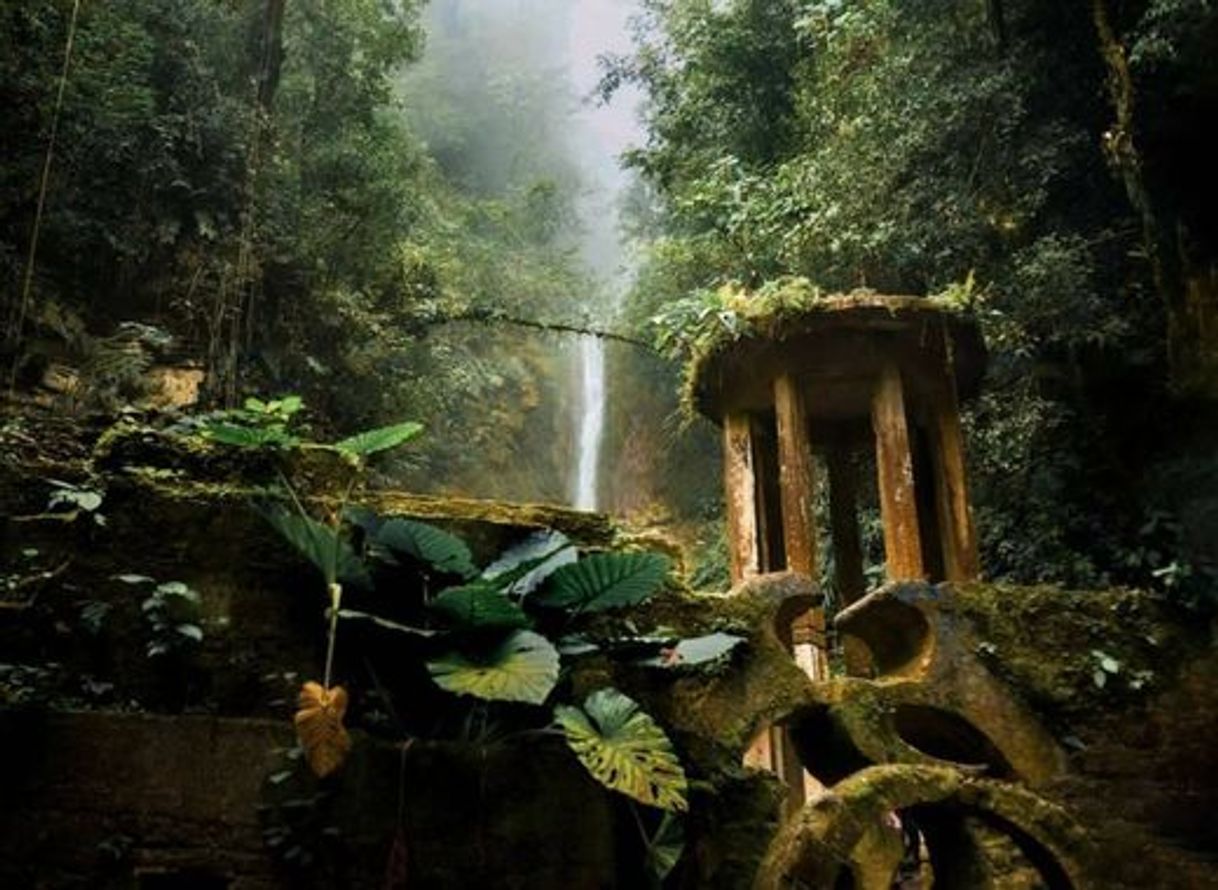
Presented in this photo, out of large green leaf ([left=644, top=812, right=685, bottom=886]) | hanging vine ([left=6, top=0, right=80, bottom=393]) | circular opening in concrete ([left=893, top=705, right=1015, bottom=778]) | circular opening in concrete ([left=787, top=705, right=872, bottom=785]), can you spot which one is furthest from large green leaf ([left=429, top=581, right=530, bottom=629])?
hanging vine ([left=6, top=0, right=80, bottom=393])

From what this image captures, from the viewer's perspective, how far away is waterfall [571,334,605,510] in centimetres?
2553

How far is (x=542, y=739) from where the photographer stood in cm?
593

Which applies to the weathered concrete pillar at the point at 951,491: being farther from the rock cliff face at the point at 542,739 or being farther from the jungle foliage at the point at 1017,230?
the rock cliff face at the point at 542,739

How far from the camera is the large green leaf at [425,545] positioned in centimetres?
595

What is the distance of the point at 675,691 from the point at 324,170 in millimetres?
11194

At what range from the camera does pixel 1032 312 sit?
35.9 feet

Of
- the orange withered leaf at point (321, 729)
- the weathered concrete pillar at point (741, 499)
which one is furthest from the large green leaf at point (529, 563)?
the weathered concrete pillar at point (741, 499)

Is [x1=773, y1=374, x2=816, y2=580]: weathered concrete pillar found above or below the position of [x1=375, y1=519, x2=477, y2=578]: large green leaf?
above

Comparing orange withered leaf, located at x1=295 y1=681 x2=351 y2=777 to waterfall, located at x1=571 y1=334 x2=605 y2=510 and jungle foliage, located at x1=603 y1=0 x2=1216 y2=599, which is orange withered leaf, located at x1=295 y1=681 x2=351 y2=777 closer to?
jungle foliage, located at x1=603 y1=0 x2=1216 y2=599

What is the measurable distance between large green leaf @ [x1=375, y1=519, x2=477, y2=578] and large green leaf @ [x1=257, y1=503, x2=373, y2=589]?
0.21 m

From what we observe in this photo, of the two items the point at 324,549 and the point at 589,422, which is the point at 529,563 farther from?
the point at 589,422

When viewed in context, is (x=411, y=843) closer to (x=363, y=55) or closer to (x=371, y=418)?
(x=371, y=418)

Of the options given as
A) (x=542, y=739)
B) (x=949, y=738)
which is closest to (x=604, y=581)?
(x=542, y=739)

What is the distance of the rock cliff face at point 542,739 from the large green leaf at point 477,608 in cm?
67
